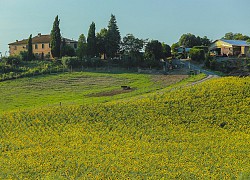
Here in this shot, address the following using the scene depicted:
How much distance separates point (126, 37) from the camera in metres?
69.1

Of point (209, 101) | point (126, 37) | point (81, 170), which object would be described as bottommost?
point (81, 170)

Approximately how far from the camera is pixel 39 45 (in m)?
80.0

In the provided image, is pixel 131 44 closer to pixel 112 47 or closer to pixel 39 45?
pixel 112 47

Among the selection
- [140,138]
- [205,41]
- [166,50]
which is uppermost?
[205,41]

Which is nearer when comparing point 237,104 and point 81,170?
point 81,170

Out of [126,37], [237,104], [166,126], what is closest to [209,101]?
[237,104]

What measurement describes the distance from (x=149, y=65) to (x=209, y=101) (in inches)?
1069

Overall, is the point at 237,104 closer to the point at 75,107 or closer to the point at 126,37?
the point at 75,107

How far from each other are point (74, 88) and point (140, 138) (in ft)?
73.8

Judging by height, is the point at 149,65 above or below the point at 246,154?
above

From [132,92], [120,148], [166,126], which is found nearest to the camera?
[120,148]

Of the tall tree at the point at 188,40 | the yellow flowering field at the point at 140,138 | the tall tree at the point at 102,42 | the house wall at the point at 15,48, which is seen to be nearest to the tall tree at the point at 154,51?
the tall tree at the point at 102,42

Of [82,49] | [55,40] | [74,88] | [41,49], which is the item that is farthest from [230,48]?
[41,49]

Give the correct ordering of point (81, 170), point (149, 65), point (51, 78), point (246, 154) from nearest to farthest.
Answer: point (81, 170), point (246, 154), point (51, 78), point (149, 65)
